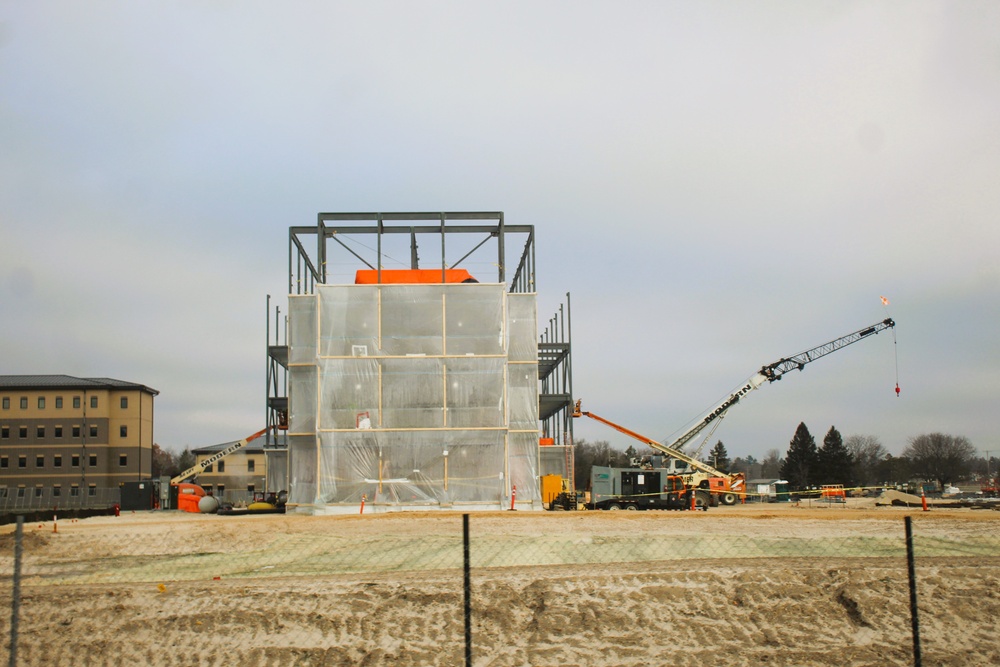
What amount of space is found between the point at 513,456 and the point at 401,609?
28.7 m

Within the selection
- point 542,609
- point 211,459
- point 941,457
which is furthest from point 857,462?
point 542,609

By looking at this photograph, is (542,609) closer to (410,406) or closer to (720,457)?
(410,406)

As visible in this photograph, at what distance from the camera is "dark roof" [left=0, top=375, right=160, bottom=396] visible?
86562 mm

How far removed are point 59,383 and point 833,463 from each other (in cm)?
8258

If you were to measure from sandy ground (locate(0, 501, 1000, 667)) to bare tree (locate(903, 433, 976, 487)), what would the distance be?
100159 millimetres

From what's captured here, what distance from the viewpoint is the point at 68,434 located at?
86000mm

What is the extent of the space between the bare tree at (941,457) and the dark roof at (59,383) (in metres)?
90.0

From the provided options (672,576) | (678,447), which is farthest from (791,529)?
(678,447)

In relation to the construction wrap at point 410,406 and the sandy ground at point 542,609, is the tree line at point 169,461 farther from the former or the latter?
the sandy ground at point 542,609

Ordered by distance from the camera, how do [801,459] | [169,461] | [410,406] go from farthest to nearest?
[169,461] → [801,459] → [410,406]

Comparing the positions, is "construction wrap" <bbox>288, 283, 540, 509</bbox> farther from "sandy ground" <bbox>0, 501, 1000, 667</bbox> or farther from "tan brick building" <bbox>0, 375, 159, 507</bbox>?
"tan brick building" <bbox>0, 375, 159, 507</bbox>

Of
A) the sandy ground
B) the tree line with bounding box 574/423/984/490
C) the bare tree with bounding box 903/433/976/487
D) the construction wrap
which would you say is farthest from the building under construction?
the bare tree with bounding box 903/433/976/487

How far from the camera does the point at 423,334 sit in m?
41.2

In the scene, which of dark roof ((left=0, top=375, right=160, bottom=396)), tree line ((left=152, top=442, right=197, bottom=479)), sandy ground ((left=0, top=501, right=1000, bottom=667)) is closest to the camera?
sandy ground ((left=0, top=501, right=1000, bottom=667))
